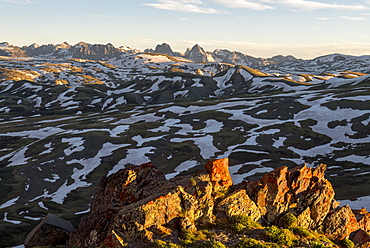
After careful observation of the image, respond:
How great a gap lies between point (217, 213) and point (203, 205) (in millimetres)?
1319

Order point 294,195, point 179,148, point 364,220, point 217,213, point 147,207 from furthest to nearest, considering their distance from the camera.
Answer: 1. point 179,148
2. point 364,220
3. point 294,195
4. point 217,213
5. point 147,207

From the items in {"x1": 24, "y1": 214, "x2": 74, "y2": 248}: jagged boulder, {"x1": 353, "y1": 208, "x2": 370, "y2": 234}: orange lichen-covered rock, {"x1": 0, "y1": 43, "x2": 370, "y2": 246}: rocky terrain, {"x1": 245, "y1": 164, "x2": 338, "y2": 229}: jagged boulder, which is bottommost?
{"x1": 0, "y1": 43, "x2": 370, "y2": 246}: rocky terrain

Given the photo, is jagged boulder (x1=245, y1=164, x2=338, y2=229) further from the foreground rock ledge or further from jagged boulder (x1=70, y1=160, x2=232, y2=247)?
jagged boulder (x1=70, y1=160, x2=232, y2=247)

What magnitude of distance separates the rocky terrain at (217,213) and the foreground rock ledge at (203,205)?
6 centimetres

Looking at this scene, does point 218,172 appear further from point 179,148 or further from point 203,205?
point 179,148

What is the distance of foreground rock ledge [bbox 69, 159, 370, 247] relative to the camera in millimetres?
21719

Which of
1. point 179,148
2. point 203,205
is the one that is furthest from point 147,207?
point 179,148

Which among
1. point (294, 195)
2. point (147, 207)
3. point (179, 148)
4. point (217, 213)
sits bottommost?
point (179, 148)

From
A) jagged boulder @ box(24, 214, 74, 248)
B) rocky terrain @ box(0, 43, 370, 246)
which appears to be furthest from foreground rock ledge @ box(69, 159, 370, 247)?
rocky terrain @ box(0, 43, 370, 246)

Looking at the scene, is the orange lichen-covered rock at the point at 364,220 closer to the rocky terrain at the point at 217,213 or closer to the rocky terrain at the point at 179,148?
the rocky terrain at the point at 217,213

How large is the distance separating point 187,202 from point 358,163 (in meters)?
71.4

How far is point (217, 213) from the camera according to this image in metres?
24.6

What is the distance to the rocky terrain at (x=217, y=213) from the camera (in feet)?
69.6

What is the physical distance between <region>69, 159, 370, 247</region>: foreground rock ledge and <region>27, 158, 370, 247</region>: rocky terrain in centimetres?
6
